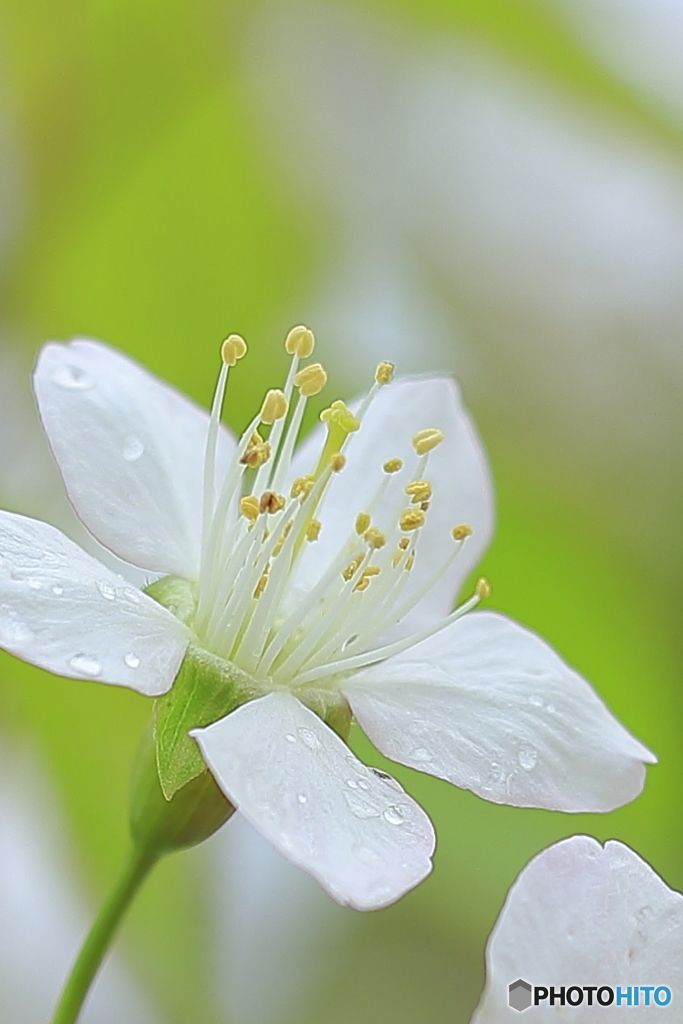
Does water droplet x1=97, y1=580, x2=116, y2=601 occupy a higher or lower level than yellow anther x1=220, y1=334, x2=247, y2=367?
lower

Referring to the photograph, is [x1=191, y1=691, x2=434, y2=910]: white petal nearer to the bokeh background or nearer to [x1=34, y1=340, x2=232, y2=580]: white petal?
[x1=34, y1=340, x2=232, y2=580]: white petal

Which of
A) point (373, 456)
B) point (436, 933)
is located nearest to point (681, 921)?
point (373, 456)

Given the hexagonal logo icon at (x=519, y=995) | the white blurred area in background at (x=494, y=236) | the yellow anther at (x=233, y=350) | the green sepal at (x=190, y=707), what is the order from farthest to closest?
the white blurred area in background at (x=494, y=236) < the yellow anther at (x=233, y=350) < the green sepal at (x=190, y=707) < the hexagonal logo icon at (x=519, y=995)

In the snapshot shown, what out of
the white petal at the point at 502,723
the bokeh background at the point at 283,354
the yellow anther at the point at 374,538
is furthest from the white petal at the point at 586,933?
the bokeh background at the point at 283,354

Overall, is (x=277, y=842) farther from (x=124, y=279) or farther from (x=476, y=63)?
(x=476, y=63)

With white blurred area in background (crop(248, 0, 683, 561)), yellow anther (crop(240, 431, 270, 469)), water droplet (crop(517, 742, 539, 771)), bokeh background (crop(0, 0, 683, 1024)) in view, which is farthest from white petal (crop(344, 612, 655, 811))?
white blurred area in background (crop(248, 0, 683, 561))

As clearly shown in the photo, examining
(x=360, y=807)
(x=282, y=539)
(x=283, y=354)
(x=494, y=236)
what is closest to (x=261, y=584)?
(x=282, y=539)

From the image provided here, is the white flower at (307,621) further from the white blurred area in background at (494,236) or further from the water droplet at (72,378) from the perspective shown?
the white blurred area in background at (494,236)
